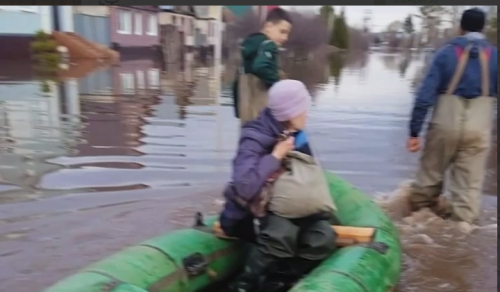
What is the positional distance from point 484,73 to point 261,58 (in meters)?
1.92

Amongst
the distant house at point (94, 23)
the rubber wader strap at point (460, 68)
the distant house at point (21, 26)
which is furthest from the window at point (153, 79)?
the rubber wader strap at point (460, 68)

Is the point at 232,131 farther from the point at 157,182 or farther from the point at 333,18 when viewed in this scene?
the point at 333,18

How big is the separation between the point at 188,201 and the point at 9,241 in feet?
6.36

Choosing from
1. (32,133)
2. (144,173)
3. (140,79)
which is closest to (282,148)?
(144,173)

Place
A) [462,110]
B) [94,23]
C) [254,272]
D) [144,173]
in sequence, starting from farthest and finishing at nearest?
1. [94,23]
2. [144,173]
3. [462,110]
4. [254,272]

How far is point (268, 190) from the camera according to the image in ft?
12.6

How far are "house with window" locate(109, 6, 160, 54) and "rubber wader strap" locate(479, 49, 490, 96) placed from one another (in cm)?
2859

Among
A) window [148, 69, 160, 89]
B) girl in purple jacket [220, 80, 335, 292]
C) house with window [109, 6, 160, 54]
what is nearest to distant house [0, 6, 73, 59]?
window [148, 69, 160, 89]

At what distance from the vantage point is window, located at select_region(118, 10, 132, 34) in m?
33.6

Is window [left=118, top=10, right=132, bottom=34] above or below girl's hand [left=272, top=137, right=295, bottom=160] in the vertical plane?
above

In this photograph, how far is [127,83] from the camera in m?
19.3

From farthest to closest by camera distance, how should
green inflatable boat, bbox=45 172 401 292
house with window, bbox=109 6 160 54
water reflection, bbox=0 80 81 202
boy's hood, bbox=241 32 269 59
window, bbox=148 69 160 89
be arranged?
house with window, bbox=109 6 160 54, window, bbox=148 69 160 89, water reflection, bbox=0 80 81 202, boy's hood, bbox=241 32 269 59, green inflatable boat, bbox=45 172 401 292

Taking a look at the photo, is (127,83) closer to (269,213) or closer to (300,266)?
(300,266)

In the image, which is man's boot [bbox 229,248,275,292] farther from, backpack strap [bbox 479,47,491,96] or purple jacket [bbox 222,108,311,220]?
backpack strap [bbox 479,47,491,96]
